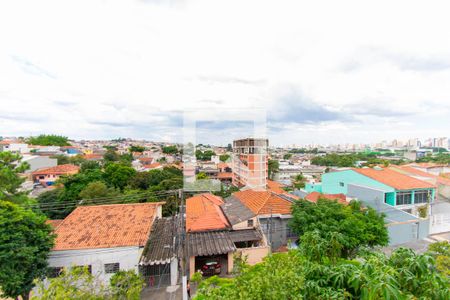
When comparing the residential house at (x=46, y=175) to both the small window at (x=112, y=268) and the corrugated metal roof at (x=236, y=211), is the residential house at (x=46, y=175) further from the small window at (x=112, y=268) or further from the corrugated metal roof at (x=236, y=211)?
the small window at (x=112, y=268)

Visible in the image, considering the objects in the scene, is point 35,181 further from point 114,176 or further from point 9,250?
point 9,250

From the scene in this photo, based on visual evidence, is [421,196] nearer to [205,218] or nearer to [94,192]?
[205,218]

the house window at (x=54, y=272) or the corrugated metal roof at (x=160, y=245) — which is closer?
the house window at (x=54, y=272)

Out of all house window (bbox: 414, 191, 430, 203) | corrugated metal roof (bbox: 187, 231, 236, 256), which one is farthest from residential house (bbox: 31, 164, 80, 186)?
house window (bbox: 414, 191, 430, 203)

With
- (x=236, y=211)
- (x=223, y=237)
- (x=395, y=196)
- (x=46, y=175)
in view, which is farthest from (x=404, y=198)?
(x=46, y=175)

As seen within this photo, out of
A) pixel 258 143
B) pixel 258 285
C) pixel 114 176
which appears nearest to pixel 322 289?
pixel 258 285

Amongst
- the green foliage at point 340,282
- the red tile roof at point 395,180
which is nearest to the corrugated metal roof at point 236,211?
the green foliage at point 340,282
